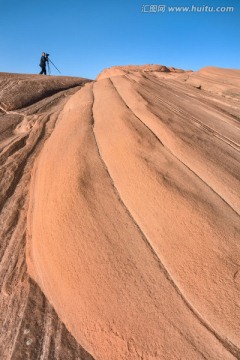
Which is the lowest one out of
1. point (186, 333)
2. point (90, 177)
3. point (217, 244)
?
point (186, 333)

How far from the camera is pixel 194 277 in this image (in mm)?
3084

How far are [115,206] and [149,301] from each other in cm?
132

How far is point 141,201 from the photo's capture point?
3.97 m

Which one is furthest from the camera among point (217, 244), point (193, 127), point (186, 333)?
point (193, 127)

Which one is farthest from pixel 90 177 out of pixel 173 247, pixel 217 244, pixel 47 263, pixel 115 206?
pixel 217 244

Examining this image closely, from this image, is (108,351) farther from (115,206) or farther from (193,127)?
(193,127)

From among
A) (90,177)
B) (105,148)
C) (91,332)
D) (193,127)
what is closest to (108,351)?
(91,332)

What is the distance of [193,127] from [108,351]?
4.15m

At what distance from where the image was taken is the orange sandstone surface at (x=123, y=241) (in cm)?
290

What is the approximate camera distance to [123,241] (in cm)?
360

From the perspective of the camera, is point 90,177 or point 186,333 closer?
point 186,333

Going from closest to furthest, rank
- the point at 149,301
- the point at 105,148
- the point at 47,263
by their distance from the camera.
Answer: the point at 149,301
the point at 47,263
the point at 105,148

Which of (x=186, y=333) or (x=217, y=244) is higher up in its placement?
(x=217, y=244)

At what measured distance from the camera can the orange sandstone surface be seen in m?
2.90
